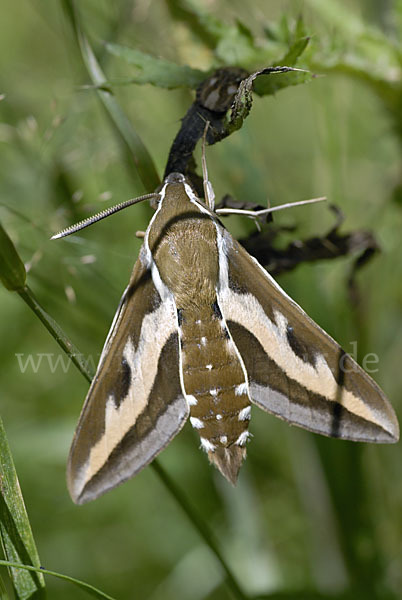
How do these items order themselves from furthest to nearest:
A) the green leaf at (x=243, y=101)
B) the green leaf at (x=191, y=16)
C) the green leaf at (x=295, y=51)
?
the green leaf at (x=191, y=16) → the green leaf at (x=295, y=51) → the green leaf at (x=243, y=101)

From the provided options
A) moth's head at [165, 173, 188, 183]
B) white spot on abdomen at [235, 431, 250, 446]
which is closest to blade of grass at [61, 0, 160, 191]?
moth's head at [165, 173, 188, 183]

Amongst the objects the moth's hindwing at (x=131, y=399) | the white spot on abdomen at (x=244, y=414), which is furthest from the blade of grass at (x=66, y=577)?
the white spot on abdomen at (x=244, y=414)

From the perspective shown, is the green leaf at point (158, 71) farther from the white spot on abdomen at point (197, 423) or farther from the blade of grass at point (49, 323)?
the white spot on abdomen at point (197, 423)

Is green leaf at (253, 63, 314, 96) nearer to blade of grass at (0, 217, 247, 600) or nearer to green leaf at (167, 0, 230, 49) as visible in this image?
green leaf at (167, 0, 230, 49)

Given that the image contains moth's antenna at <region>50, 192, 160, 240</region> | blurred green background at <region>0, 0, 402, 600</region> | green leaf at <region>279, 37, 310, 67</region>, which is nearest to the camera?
green leaf at <region>279, 37, 310, 67</region>

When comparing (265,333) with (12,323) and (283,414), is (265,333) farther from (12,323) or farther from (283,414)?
(12,323)
